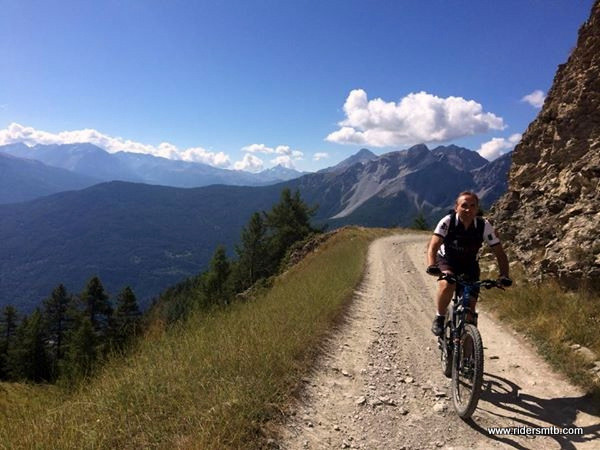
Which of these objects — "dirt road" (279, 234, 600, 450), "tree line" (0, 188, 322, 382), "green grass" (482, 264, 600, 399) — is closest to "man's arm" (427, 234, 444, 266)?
"dirt road" (279, 234, 600, 450)

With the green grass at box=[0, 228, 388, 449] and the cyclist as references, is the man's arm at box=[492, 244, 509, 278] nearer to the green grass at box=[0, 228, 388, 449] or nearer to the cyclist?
the cyclist

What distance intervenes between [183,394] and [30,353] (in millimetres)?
52917

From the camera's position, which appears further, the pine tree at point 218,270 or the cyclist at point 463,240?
the pine tree at point 218,270

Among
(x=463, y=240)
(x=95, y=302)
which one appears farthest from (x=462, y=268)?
(x=95, y=302)

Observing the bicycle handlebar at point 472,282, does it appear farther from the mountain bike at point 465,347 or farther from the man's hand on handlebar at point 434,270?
the man's hand on handlebar at point 434,270

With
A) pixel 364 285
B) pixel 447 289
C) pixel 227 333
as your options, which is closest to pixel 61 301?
pixel 364 285

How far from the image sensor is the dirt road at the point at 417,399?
15.3ft

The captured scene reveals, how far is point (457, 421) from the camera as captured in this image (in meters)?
5.09

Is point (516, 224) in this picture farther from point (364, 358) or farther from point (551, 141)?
point (364, 358)

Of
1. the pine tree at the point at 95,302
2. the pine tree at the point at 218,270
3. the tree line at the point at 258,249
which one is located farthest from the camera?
the tree line at the point at 258,249

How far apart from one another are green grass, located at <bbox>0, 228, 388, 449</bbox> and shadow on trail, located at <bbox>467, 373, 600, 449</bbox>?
2.95 m

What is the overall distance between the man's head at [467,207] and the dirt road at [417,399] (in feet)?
9.36

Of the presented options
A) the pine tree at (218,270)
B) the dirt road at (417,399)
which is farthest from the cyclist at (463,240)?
the pine tree at (218,270)

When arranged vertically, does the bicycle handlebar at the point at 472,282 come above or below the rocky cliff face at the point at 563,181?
below
